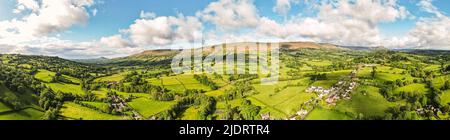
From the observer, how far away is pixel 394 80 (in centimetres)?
5178

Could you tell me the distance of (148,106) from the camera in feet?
145

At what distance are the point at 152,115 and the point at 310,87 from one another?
1077 inches

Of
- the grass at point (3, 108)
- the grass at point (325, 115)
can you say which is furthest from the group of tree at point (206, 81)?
the grass at point (3, 108)

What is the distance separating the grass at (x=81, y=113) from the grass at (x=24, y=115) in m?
3.15

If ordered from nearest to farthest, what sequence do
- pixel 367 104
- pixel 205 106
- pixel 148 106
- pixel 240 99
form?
pixel 367 104, pixel 205 106, pixel 148 106, pixel 240 99

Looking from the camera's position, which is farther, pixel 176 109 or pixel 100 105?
pixel 176 109

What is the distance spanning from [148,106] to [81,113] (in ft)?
31.9

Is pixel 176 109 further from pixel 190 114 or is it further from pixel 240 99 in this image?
pixel 240 99

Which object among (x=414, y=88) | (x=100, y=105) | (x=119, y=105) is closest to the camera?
(x=100, y=105)

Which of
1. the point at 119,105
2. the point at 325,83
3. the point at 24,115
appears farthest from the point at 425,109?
the point at 24,115

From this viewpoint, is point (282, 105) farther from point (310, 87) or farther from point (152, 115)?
point (152, 115)

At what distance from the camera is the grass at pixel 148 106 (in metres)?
41.3

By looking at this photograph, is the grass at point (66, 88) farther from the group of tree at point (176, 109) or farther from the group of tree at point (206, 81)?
the group of tree at point (206, 81)
